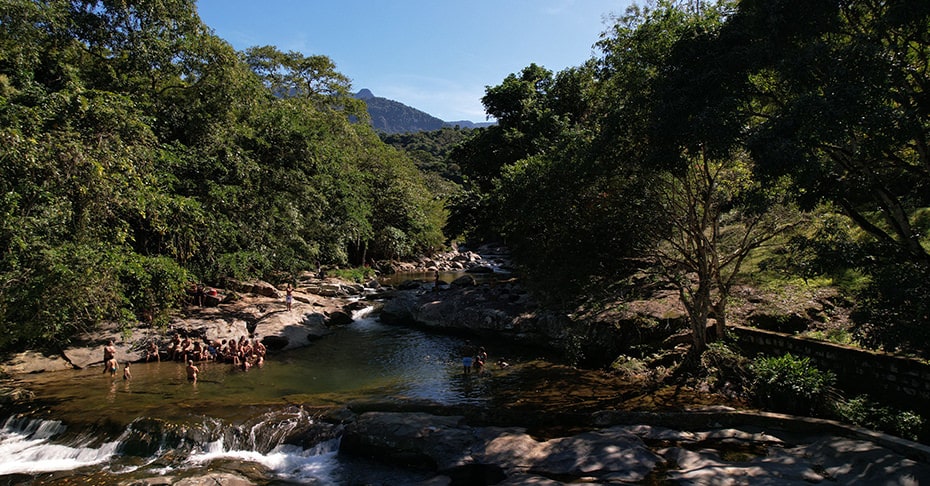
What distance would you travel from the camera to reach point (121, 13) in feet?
62.8

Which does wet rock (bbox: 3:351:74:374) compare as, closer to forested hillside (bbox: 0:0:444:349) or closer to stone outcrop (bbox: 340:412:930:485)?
forested hillside (bbox: 0:0:444:349)

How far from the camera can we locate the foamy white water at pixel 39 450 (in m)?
11.0

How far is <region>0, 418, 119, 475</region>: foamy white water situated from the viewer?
10961 millimetres

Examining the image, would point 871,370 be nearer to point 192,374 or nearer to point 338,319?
point 192,374

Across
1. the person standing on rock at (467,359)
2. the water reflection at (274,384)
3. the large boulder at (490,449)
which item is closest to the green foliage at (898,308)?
the large boulder at (490,449)

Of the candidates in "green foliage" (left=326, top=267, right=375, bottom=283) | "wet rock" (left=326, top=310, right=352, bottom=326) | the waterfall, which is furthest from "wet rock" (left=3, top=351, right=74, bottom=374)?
"green foliage" (left=326, top=267, right=375, bottom=283)

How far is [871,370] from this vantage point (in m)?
10.6

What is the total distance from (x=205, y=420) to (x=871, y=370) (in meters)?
15.6

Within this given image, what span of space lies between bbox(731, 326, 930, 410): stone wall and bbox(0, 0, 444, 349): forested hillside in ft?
60.0

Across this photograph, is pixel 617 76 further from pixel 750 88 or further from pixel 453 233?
pixel 453 233

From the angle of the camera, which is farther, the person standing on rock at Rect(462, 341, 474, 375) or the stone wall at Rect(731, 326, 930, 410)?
the person standing on rock at Rect(462, 341, 474, 375)

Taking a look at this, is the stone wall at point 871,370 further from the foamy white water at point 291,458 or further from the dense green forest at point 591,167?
the foamy white water at point 291,458

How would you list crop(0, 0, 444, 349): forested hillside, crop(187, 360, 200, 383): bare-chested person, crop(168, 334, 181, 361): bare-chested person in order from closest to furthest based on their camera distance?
crop(0, 0, 444, 349): forested hillside → crop(187, 360, 200, 383): bare-chested person → crop(168, 334, 181, 361): bare-chested person

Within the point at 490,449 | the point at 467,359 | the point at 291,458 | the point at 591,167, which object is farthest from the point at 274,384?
the point at 591,167
